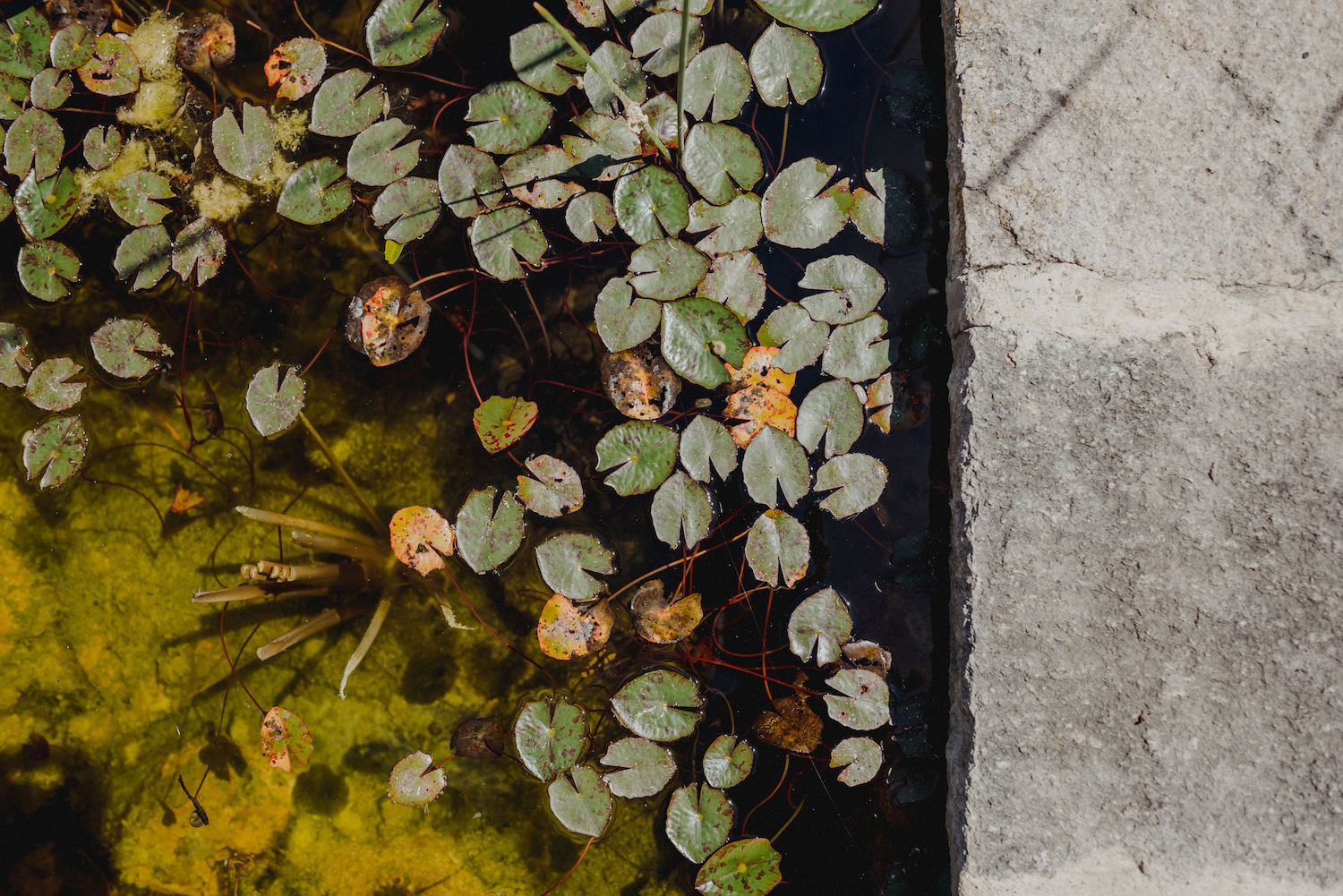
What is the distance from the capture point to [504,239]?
1901 millimetres

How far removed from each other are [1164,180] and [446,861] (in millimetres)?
2596

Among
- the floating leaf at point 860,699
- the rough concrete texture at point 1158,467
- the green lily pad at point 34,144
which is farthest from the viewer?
the green lily pad at point 34,144

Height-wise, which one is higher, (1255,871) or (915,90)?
(915,90)

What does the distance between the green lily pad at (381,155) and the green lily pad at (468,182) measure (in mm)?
110

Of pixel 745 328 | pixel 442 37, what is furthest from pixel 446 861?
pixel 442 37

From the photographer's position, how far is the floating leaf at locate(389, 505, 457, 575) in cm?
195

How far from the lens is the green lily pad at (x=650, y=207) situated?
1845 mm

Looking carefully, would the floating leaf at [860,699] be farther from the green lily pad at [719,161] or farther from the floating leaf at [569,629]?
the green lily pad at [719,161]

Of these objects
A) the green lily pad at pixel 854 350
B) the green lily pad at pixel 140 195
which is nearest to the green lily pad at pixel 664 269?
the green lily pad at pixel 854 350

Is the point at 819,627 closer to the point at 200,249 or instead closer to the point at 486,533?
the point at 486,533

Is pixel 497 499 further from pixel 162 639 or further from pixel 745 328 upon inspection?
pixel 162 639

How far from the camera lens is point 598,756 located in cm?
194

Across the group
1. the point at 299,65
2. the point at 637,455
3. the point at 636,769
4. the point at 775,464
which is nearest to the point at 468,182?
the point at 299,65

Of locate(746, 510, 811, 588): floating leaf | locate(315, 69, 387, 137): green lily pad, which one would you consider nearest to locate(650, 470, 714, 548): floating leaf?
locate(746, 510, 811, 588): floating leaf
